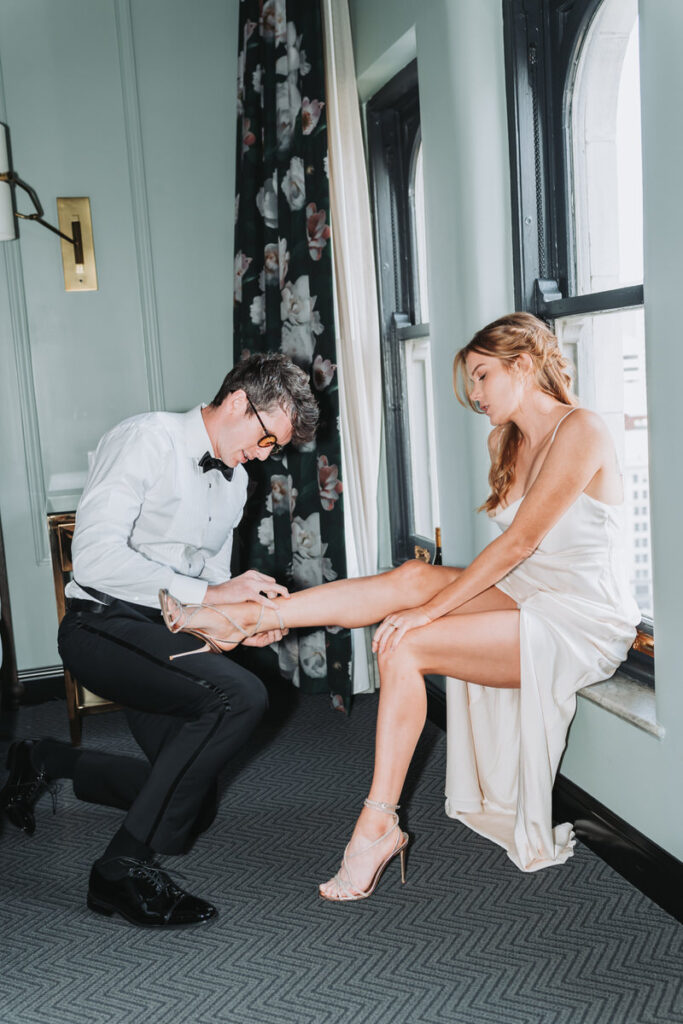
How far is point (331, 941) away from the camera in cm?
195

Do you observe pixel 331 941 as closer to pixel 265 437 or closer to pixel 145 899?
pixel 145 899

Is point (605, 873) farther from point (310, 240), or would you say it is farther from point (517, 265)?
point (310, 240)

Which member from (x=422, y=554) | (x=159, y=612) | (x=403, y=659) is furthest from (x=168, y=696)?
(x=422, y=554)

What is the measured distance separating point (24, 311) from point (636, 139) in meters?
2.29

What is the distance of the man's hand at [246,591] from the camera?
2236 mm

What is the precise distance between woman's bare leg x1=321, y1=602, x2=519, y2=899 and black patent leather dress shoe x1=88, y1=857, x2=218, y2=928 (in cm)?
29

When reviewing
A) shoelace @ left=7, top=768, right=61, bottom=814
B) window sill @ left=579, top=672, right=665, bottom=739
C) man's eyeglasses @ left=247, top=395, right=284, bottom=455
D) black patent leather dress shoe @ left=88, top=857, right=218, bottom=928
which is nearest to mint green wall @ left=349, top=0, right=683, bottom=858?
window sill @ left=579, top=672, right=665, bottom=739

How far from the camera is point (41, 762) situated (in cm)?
252

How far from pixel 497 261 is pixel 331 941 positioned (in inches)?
66.5

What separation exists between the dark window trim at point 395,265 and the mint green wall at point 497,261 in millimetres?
157

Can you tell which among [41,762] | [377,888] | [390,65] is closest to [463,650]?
[377,888]

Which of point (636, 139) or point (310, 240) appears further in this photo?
point (310, 240)

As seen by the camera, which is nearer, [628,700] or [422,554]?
[628,700]

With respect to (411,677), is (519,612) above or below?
above
